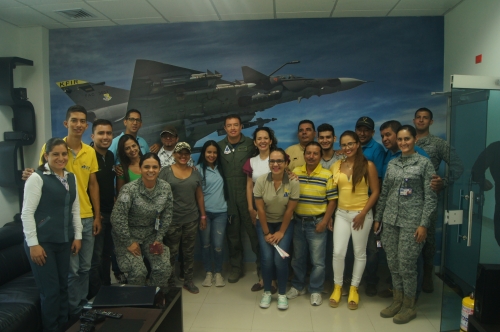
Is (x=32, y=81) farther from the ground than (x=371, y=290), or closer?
farther from the ground

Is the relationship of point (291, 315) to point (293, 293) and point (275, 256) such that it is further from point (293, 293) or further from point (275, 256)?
point (275, 256)

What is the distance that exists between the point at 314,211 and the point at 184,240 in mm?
1280

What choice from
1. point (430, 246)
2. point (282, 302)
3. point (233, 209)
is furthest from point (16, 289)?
point (430, 246)

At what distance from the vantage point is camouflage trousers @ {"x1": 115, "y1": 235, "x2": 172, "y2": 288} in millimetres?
2725

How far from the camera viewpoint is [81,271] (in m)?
2.73

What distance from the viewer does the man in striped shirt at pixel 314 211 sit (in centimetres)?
302

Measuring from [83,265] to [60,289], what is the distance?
0.26m

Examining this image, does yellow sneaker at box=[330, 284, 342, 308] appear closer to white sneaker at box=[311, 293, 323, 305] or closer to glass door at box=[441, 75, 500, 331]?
white sneaker at box=[311, 293, 323, 305]

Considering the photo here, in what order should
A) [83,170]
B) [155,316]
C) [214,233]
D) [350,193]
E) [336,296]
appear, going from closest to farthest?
[155,316] < [83,170] < [350,193] < [336,296] < [214,233]

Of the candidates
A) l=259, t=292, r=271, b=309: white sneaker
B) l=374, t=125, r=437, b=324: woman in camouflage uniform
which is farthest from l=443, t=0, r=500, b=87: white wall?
l=259, t=292, r=271, b=309: white sneaker

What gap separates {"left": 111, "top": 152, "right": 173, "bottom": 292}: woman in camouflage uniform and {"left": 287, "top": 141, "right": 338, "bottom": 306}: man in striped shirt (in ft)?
3.85

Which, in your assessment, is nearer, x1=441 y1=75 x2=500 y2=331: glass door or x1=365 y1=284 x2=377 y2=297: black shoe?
x1=441 y1=75 x2=500 y2=331: glass door

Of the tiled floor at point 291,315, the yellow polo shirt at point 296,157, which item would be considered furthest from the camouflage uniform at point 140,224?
the yellow polo shirt at point 296,157

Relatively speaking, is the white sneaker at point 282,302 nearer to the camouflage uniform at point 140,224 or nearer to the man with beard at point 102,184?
the camouflage uniform at point 140,224
